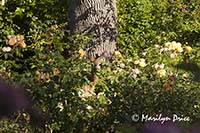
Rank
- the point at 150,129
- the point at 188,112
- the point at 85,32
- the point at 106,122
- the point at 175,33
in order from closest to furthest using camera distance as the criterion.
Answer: the point at 150,129 → the point at 188,112 → the point at 106,122 → the point at 85,32 → the point at 175,33

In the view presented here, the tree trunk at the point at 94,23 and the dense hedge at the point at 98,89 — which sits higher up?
the tree trunk at the point at 94,23

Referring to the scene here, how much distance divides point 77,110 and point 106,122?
250 mm

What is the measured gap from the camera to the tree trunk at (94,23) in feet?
22.3

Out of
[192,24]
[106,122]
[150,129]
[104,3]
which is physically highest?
[192,24]

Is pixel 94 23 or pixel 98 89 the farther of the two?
pixel 94 23

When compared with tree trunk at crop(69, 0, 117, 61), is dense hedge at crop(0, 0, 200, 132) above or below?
below

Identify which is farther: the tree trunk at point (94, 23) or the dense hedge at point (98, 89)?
the tree trunk at point (94, 23)

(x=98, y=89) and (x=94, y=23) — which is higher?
(x=94, y=23)

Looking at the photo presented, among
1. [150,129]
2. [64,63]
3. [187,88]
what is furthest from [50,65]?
[150,129]

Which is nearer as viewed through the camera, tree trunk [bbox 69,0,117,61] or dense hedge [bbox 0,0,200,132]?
dense hedge [bbox 0,0,200,132]

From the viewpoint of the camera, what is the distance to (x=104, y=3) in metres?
6.82

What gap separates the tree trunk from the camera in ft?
22.3

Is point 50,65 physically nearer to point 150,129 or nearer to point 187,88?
point 187,88

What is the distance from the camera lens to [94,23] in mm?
6836
